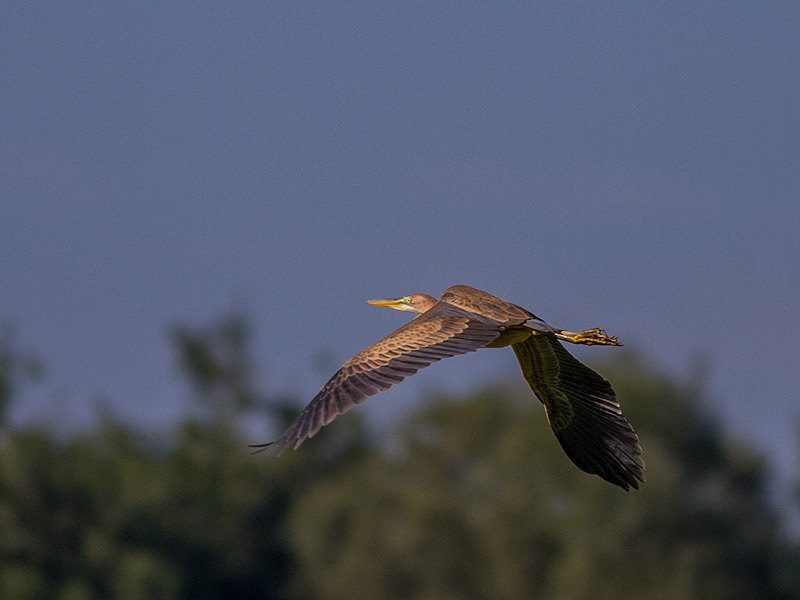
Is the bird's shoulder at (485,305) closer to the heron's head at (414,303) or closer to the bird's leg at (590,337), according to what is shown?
the bird's leg at (590,337)

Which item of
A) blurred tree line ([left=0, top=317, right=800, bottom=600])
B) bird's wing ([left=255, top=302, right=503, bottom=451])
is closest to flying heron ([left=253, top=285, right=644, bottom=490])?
bird's wing ([left=255, top=302, right=503, bottom=451])

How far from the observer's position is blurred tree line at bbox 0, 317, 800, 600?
46.2 m

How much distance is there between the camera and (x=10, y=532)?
181 feet

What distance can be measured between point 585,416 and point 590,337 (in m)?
0.96

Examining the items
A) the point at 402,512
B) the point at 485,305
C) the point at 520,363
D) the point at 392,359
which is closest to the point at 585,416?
the point at 520,363

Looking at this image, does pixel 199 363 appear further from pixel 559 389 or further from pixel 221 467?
pixel 559 389

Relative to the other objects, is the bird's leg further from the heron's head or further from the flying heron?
the heron's head

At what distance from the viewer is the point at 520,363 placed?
1340 cm

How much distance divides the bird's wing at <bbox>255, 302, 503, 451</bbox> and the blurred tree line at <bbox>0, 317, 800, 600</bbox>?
109 ft

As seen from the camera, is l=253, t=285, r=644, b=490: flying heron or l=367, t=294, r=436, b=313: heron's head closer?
l=253, t=285, r=644, b=490: flying heron

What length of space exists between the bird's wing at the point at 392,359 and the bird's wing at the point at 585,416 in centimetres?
139

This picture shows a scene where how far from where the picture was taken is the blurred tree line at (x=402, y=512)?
46188 mm

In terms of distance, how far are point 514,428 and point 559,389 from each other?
35.3m

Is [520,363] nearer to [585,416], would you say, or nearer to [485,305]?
[585,416]
